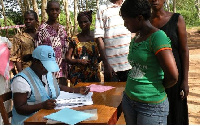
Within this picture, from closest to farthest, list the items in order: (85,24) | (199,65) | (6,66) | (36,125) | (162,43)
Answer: (162,43), (36,125), (6,66), (85,24), (199,65)

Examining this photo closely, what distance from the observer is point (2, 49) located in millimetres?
2990

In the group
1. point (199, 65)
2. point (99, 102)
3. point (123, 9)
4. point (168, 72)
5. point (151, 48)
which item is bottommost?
point (199, 65)

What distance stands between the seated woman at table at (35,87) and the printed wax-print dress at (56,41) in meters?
1.10

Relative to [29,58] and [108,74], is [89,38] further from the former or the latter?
[29,58]

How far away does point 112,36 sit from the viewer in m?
2.88

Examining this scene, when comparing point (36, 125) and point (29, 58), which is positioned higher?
point (29, 58)

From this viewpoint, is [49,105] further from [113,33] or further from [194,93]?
[194,93]

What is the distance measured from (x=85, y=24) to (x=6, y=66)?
1.07 m

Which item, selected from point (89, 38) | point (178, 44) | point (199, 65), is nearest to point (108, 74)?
point (89, 38)

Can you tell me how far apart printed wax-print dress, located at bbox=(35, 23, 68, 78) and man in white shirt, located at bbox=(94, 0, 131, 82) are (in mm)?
683

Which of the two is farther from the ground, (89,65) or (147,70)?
(147,70)

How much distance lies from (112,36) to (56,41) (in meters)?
0.84

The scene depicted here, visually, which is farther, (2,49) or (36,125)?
(2,49)

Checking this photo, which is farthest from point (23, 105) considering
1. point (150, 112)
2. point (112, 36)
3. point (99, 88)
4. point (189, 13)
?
point (189, 13)
